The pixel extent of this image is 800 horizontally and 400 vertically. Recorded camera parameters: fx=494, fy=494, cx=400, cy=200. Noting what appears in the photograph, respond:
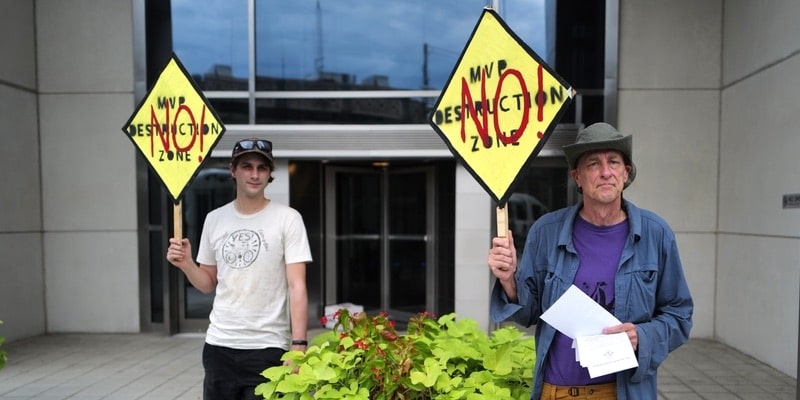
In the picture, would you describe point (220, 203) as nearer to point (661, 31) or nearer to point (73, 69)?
point (73, 69)

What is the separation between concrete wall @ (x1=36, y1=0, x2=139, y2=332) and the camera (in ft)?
22.9

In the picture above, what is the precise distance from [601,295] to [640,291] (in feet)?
0.44

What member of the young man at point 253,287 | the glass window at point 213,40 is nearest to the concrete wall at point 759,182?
the young man at point 253,287

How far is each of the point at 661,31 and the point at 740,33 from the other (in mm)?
894

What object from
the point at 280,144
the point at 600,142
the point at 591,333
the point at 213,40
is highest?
the point at 213,40

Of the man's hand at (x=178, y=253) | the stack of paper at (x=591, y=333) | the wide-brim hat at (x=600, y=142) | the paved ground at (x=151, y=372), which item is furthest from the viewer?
the paved ground at (x=151, y=372)

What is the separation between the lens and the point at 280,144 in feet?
22.2

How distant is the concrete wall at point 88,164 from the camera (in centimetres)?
697

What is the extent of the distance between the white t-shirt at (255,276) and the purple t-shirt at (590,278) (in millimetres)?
1295

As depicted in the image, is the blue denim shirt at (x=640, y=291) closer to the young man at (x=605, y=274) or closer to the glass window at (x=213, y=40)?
the young man at (x=605, y=274)

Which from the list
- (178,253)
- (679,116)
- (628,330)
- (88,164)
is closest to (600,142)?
(628,330)

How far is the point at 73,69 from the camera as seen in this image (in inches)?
275

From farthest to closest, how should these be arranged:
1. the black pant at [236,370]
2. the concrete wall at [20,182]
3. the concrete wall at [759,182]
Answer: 1. the concrete wall at [20,182]
2. the concrete wall at [759,182]
3. the black pant at [236,370]

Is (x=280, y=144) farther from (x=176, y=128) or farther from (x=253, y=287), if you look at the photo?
(x=253, y=287)
